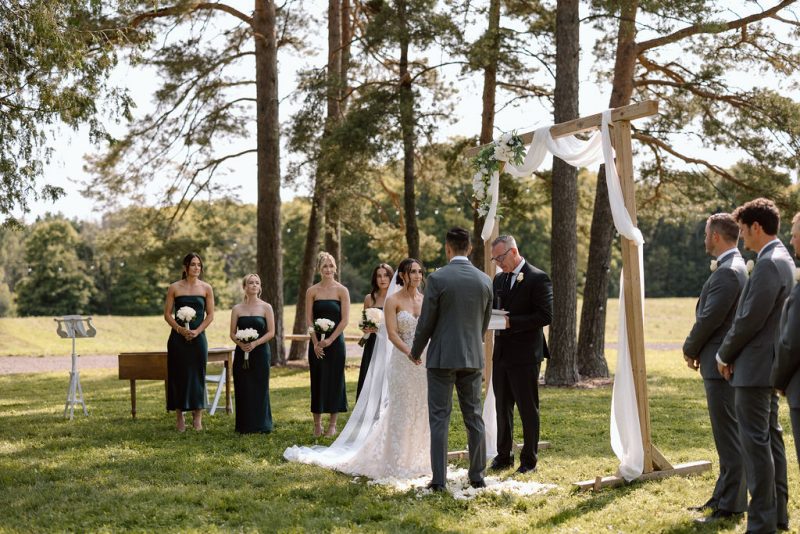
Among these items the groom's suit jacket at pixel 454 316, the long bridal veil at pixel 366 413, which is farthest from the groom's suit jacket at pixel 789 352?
the long bridal veil at pixel 366 413

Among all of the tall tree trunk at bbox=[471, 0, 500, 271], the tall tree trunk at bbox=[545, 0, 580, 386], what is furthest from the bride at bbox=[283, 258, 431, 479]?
the tall tree trunk at bbox=[471, 0, 500, 271]

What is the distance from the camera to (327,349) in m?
9.97

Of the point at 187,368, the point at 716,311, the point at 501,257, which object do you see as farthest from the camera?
the point at 187,368

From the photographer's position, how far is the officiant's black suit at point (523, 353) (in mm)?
7688

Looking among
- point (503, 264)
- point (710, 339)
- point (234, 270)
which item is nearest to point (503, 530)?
point (710, 339)

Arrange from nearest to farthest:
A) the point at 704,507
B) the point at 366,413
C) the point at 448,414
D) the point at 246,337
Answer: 1. the point at 704,507
2. the point at 448,414
3. the point at 366,413
4. the point at 246,337

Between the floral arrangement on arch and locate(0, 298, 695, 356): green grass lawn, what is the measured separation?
2053 centimetres

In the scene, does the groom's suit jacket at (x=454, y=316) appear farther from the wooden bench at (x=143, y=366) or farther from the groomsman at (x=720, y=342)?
the wooden bench at (x=143, y=366)

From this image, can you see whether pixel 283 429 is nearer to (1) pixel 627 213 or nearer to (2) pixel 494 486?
(2) pixel 494 486

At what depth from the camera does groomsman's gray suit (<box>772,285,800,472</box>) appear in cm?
475

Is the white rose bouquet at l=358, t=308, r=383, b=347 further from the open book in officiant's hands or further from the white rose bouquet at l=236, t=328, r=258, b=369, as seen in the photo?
the open book in officiant's hands

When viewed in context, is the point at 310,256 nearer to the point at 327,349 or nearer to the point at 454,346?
the point at 327,349

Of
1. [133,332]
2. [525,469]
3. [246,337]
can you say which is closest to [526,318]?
[525,469]

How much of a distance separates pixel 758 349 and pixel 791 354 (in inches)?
23.7
